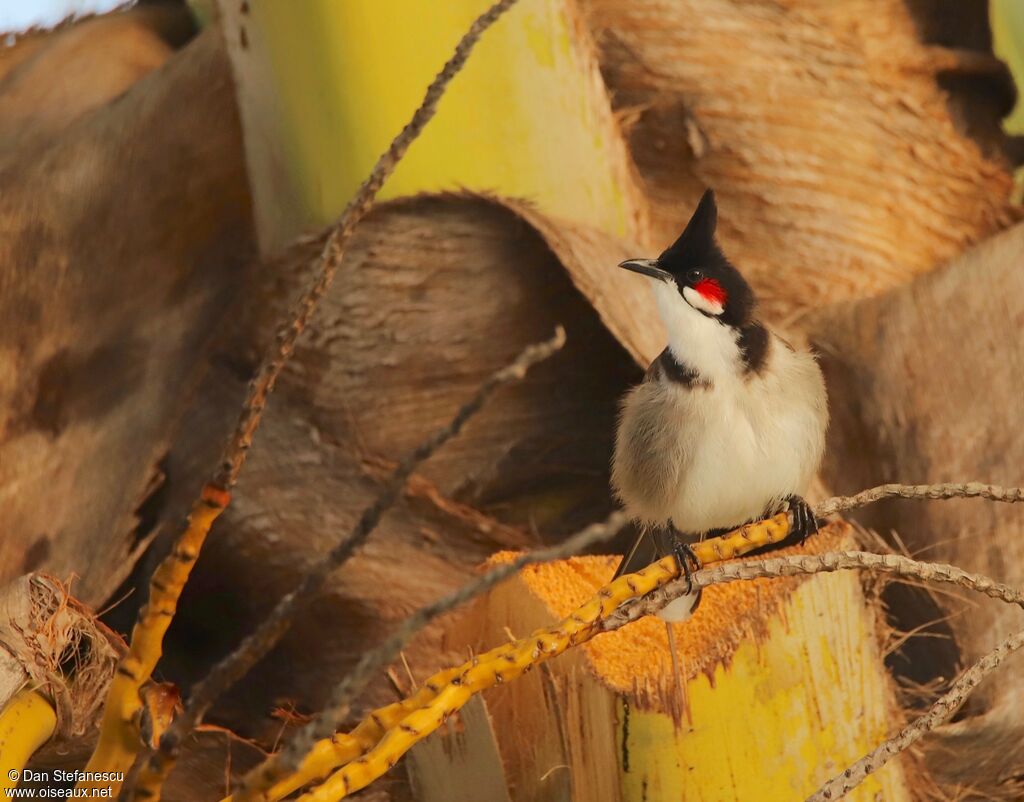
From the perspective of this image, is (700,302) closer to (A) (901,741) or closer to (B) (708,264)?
(B) (708,264)

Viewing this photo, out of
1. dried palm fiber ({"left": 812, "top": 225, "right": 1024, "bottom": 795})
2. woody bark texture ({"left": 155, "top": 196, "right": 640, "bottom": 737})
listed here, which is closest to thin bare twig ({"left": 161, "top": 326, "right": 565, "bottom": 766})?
woody bark texture ({"left": 155, "top": 196, "right": 640, "bottom": 737})

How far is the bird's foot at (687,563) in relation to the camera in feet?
3.93

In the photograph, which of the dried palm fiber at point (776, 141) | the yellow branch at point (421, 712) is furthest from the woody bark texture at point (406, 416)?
the yellow branch at point (421, 712)

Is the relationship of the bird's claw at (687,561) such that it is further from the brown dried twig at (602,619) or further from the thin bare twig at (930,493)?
the thin bare twig at (930,493)

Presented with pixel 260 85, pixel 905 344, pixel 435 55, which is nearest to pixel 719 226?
pixel 905 344

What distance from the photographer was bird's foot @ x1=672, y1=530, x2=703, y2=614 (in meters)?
1.20

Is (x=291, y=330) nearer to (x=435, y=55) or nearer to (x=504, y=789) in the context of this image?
(x=504, y=789)

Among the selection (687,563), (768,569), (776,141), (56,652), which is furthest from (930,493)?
(776,141)

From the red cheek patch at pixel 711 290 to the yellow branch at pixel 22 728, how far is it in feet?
2.96

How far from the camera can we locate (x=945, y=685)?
68.6 inches

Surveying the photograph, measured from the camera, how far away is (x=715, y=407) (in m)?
1.75

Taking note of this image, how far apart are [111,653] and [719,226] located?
1112 millimetres

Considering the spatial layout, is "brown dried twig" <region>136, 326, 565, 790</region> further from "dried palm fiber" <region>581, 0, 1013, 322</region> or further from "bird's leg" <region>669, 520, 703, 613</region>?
"dried palm fiber" <region>581, 0, 1013, 322</region>

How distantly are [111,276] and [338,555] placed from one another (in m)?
1.46
